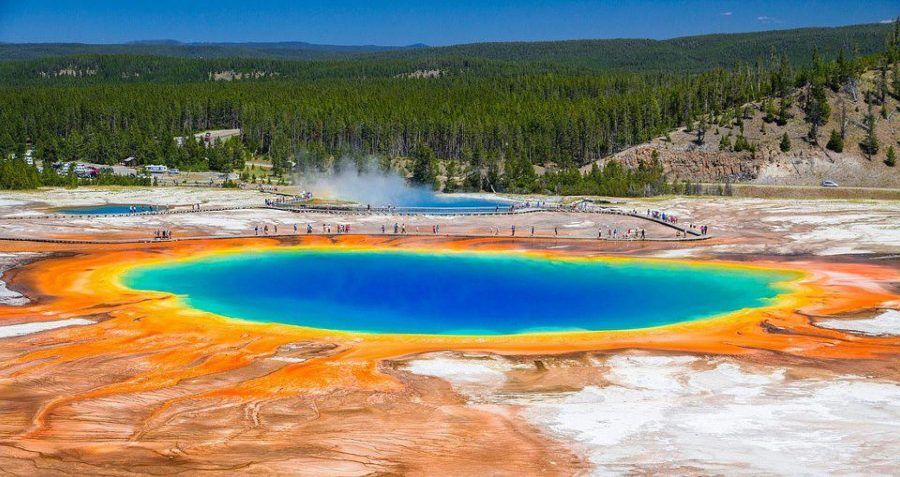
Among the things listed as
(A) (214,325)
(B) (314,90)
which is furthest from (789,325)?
(B) (314,90)

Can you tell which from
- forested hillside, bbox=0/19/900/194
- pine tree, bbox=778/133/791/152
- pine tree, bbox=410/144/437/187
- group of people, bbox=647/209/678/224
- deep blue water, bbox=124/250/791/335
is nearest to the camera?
deep blue water, bbox=124/250/791/335

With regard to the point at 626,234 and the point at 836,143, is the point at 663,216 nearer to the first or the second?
the point at 626,234

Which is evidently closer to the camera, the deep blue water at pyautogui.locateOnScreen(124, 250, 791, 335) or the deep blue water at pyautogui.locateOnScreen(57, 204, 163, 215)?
the deep blue water at pyautogui.locateOnScreen(124, 250, 791, 335)

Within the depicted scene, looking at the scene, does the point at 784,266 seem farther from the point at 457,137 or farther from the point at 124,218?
the point at 457,137

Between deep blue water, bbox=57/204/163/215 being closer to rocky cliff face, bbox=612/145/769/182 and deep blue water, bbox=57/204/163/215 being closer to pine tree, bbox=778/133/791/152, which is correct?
rocky cliff face, bbox=612/145/769/182

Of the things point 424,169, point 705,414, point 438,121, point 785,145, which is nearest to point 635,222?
point 785,145

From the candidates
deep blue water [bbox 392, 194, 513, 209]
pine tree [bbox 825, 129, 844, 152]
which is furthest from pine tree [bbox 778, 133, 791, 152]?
deep blue water [bbox 392, 194, 513, 209]

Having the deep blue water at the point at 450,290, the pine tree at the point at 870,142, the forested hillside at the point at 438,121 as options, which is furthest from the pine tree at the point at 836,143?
the deep blue water at the point at 450,290
